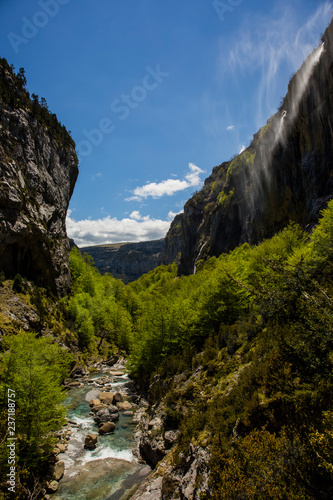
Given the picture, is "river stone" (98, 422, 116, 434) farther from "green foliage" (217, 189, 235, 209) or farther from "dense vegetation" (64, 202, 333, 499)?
"green foliage" (217, 189, 235, 209)

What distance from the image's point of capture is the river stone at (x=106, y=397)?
27227 millimetres

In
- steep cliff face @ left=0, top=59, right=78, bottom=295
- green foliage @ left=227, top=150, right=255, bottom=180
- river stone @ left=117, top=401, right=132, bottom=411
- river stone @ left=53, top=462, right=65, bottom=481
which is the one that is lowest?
river stone @ left=117, top=401, right=132, bottom=411

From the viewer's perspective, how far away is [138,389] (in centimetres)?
2981

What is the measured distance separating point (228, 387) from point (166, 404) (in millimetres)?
6244

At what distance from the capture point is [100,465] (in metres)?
16.7

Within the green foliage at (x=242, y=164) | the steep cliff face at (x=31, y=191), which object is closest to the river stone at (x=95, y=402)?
the steep cliff face at (x=31, y=191)

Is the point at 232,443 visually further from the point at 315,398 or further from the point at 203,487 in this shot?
the point at 315,398

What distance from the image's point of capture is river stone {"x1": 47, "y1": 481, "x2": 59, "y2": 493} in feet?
45.9

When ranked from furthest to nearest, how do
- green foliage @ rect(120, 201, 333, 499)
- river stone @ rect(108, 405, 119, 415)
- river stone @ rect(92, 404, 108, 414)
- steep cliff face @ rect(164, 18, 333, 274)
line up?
steep cliff face @ rect(164, 18, 333, 274), river stone @ rect(92, 404, 108, 414), river stone @ rect(108, 405, 119, 415), green foliage @ rect(120, 201, 333, 499)

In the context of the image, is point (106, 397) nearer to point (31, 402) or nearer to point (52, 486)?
point (52, 486)

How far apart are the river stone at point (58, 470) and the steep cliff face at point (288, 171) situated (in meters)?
40.7

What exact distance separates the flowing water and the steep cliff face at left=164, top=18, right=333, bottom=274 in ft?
122

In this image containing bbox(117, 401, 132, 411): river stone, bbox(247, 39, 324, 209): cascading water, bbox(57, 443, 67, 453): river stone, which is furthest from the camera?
bbox(247, 39, 324, 209): cascading water

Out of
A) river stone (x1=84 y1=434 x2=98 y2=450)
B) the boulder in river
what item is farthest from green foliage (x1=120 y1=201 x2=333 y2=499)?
river stone (x1=84 y1=434 x2=98 y2=450)
